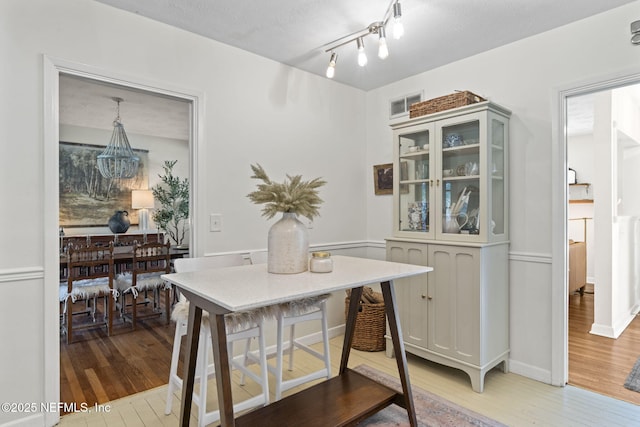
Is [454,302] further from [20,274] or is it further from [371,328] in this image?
[20,274]

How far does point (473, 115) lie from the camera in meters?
2.54

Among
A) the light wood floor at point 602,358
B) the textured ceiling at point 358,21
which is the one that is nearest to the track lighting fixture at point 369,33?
the textured ceiling at point 358,21

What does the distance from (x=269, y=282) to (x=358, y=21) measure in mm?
1815

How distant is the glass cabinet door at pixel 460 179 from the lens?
2572 mm

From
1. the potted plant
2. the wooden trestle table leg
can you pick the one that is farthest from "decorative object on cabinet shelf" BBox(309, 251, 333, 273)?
the potted plant

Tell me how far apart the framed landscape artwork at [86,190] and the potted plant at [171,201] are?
425mm

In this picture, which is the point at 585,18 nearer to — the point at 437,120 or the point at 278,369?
the point at 437,120

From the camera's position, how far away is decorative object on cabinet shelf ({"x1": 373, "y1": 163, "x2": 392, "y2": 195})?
3.50 meters

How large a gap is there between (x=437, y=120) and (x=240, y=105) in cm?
154

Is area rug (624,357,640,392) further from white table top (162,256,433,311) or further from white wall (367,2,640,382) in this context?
white table top (162,256,433,311)

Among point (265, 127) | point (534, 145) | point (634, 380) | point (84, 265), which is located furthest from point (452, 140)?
point (84, 265)

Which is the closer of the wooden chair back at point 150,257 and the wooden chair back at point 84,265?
the wooden chair back at point 84,265

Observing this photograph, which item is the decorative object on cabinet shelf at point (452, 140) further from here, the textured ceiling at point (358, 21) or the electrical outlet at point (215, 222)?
the electrical outlet at point (215, 222)

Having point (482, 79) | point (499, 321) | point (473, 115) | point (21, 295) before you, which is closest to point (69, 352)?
point (21, 295)
